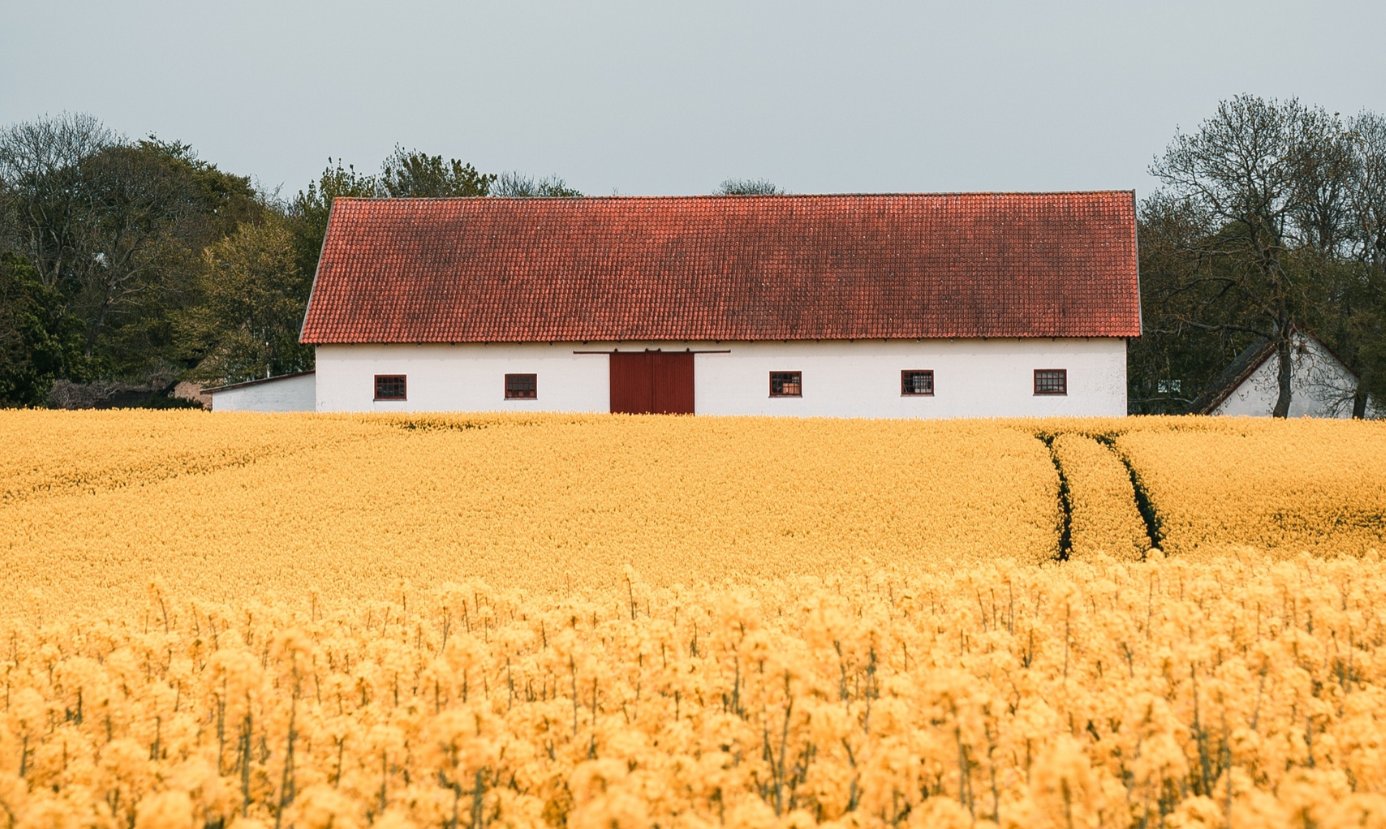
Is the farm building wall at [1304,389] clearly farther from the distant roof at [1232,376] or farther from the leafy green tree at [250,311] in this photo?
the leafy green tree at [250,311]

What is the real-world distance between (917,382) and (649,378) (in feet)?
24.0

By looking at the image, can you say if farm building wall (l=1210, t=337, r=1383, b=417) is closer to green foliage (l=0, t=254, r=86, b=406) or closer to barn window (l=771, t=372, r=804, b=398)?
barn window (l=771, t=372, r=804, b=398)

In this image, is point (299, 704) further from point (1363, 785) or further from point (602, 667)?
point (1363, 785)

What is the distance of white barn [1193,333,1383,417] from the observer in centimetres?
4134

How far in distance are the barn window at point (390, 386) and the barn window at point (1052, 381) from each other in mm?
17431

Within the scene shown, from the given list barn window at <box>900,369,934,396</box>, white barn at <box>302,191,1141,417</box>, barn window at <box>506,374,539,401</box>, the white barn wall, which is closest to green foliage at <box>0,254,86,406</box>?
white barn at <box>302,191,1141,417</box>

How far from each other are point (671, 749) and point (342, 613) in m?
3.60

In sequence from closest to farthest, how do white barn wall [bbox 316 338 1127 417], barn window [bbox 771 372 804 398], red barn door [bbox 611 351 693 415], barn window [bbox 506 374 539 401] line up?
white barn wall [bbox 316 338 1127 417] < barn window [bbox 771 372 804 398] < red barn door [bbox 611 351 693 415] < barn window [bbox 506 374 539 401]

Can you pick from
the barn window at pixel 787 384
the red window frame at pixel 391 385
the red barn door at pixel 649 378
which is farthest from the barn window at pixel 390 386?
the barn window at pixel 787 384

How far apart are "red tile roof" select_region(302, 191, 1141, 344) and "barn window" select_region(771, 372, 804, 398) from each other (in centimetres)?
105

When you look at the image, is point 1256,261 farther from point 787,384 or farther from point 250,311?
point 250,311

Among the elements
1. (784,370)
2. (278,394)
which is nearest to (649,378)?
(784,370)

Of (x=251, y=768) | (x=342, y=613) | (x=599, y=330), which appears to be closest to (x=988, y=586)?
(x=342, y=613)

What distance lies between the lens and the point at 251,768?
16.8 ft
